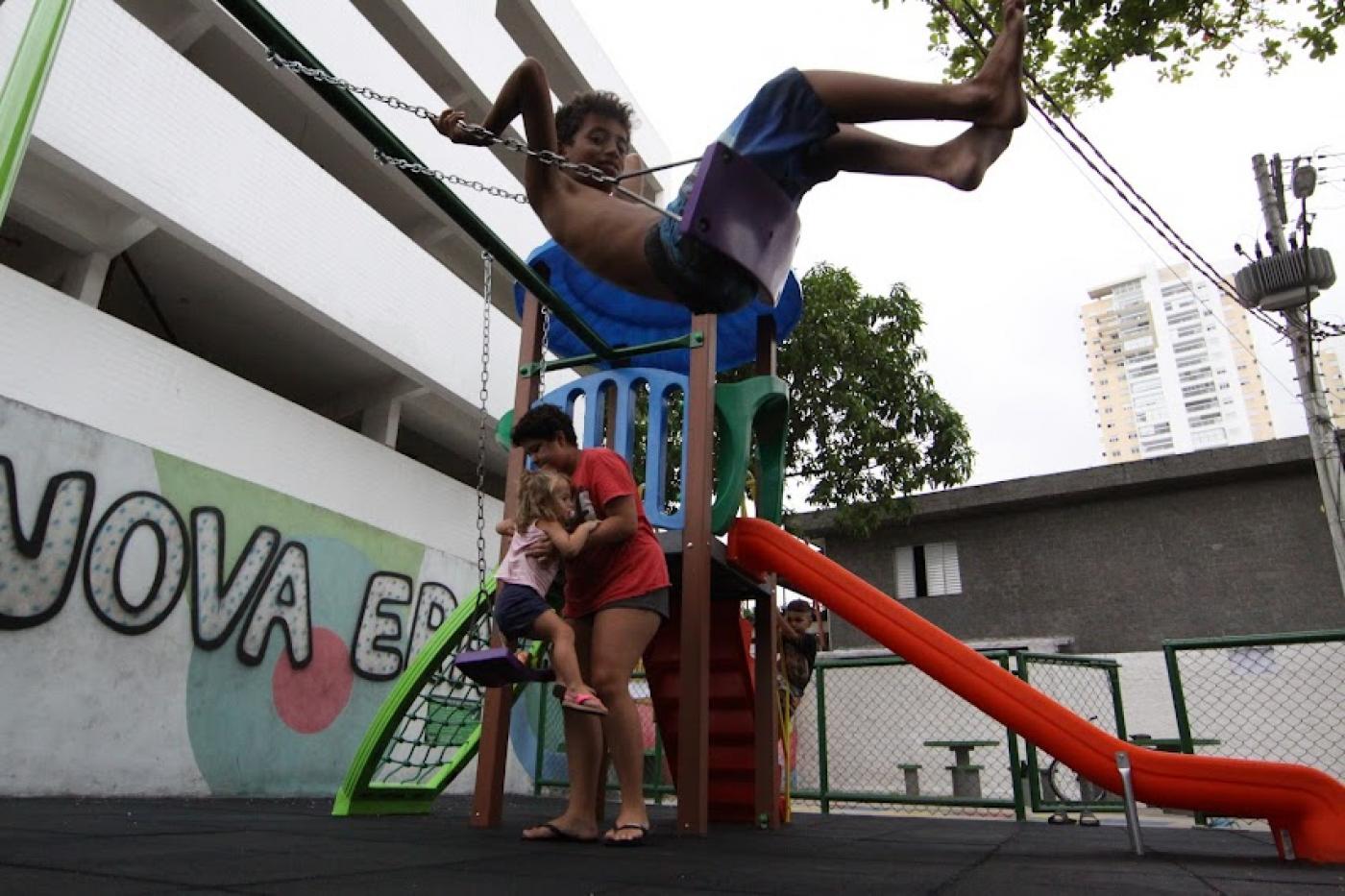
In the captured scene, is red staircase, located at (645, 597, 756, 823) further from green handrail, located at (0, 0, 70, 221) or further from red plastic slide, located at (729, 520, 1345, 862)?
green handrail, located at (0, 0, 70, 221)

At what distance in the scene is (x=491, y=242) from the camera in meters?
3.72

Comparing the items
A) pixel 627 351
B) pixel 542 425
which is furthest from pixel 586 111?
pixel 627 351

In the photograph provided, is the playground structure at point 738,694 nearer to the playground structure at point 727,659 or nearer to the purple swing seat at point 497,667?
the playground structure at point 727,659

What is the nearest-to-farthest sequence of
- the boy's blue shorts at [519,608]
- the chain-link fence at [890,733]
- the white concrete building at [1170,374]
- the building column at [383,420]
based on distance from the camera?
the boy's blue shorts at [519,608] < the building column at [383,420] < the chain-link fence at [890,733] < the white concrete building at [1170,374]

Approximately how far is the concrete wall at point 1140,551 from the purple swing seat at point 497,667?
13981mm

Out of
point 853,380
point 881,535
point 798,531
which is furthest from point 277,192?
point 881,535

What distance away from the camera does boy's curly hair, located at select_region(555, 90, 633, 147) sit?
9.03ft

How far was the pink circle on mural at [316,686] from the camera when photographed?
23.6ft

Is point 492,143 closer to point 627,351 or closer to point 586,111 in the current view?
point 586,111

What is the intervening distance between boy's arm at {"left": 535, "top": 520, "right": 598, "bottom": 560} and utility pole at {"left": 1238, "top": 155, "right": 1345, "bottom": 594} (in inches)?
399

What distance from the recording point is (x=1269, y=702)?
912 centimetres

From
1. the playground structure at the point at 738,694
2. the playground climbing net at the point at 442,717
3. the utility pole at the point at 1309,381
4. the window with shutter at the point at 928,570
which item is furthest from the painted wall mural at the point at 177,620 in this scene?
the window with shutter at the point at 928,570

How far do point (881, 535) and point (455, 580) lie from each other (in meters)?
9.86

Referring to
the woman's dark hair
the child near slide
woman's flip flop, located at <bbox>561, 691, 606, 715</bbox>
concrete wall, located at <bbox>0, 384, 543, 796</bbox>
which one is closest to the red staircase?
the child near slide
